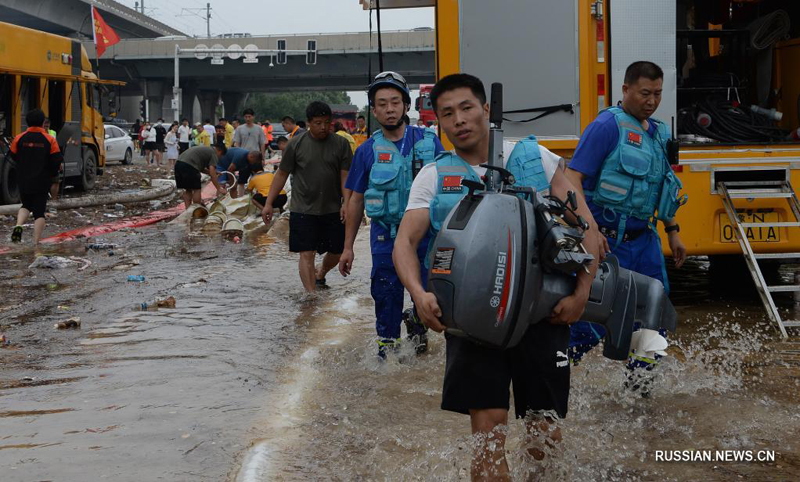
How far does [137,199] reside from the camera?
22328mm

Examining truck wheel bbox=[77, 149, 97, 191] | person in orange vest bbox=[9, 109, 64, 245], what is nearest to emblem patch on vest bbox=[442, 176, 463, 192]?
person in orange vest bbox=[9, 109, 64, 245]

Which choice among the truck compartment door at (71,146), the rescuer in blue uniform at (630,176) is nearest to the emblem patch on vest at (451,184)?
the rescuer in blue uniform at (630,176)

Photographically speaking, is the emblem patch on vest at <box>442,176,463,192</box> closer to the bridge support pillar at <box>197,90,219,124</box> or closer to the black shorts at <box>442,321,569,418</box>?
the black shorts at <box>442,321,569,418</box>

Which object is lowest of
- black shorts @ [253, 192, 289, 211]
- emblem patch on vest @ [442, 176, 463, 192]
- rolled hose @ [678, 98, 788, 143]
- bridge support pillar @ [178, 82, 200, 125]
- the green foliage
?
black shorts @ [253, 192, 289, 211]

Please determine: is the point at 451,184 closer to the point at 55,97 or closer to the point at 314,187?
the point at 314,187

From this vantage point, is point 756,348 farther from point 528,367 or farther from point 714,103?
point 528,367

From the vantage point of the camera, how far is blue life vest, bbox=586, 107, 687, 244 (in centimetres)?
520

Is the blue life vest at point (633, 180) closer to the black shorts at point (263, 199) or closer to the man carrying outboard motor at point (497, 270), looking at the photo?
the man carrying outboard motor at point (497, 270)

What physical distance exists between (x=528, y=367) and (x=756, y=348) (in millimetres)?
3595

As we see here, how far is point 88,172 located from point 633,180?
67.0 feet

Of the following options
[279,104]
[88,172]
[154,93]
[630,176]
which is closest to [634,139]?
[630,176]

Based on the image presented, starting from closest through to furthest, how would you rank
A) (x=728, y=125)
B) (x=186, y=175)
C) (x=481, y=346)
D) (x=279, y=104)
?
(x=481, y=346), (x=728, y=125), (x=186, y=175), (x=279, y=104)

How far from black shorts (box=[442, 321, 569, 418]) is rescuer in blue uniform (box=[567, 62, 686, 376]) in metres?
1.67

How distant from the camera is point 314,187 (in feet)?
30.5
